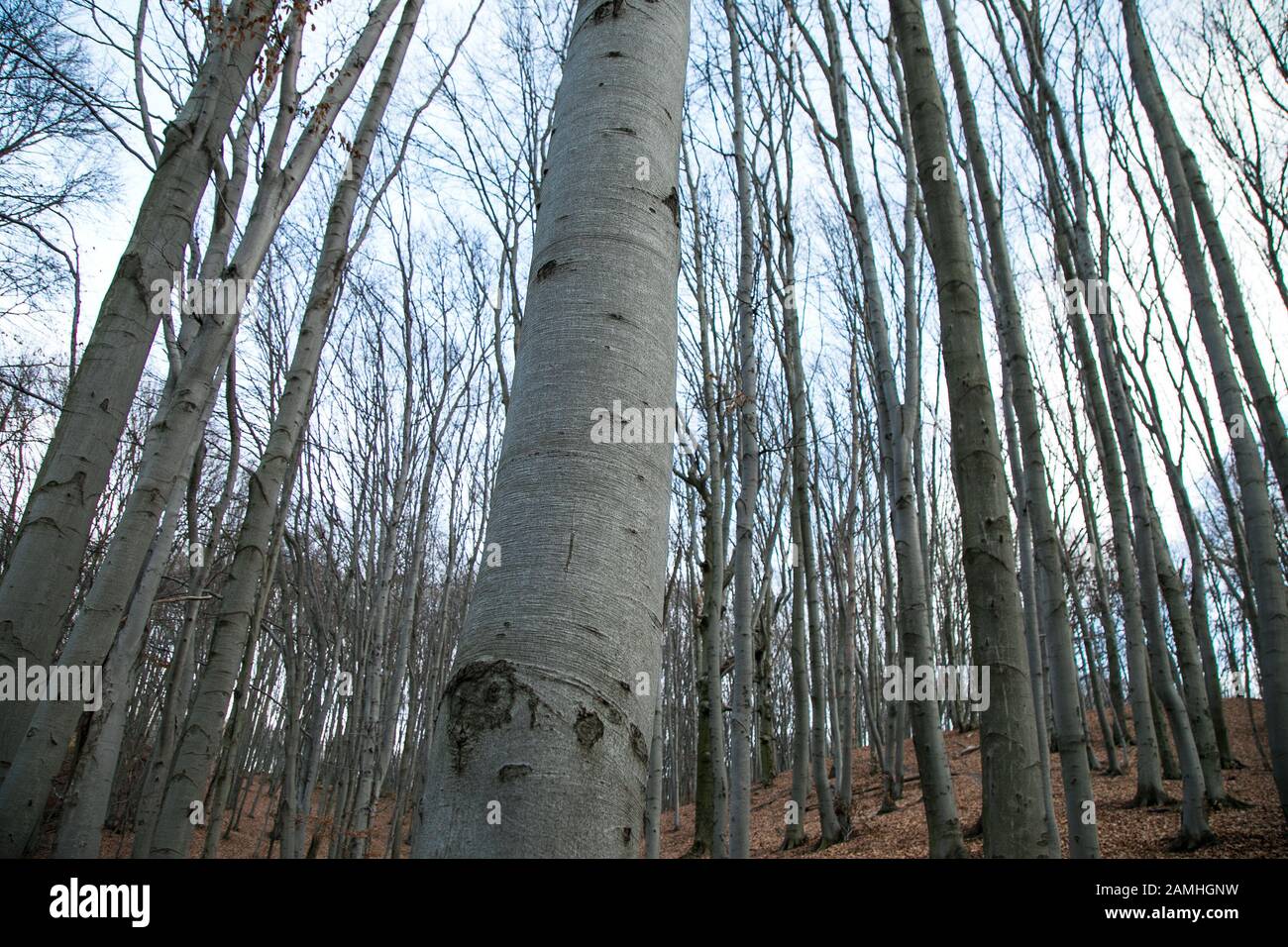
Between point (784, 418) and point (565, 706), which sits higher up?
point (784, 418)

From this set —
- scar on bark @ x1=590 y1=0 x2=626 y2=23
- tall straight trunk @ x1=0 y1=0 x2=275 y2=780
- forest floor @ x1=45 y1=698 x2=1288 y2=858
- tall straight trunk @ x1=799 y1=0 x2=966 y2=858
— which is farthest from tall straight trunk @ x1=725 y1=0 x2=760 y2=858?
scar on bark @ x1=590 y1=0 x2=626 y2=23

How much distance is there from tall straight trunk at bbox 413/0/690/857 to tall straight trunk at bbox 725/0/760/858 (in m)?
4.73

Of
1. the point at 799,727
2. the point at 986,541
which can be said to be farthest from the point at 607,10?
the point at 799,727

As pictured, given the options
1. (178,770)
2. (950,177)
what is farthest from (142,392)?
(950,177)

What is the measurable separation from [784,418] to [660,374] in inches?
367

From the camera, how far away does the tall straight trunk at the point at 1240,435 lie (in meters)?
4.08

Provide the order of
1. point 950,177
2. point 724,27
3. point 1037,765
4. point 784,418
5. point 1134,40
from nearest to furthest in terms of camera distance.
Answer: point 1037,765 → point 950,177 → point 1134,40 → point 724,27 → point 784,418

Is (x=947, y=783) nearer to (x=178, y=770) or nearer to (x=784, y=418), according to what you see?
(x=178, y=770)

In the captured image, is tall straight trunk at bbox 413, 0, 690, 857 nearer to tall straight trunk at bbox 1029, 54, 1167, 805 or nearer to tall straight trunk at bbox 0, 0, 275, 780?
tall straight trunk at bbox 0, 0, 275, 780

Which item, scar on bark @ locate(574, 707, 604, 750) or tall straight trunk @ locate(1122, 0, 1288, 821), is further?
tall straight trunk @ locate(1122, 0, 1288, 821)

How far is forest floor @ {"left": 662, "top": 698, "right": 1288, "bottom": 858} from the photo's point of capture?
5039mm

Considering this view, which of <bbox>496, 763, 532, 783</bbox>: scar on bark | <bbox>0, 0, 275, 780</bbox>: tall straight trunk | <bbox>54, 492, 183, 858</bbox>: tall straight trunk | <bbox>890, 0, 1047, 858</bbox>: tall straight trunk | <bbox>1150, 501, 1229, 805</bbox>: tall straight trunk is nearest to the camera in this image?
<bbox>496, 763, 532, 783</bbox>: scar on bark

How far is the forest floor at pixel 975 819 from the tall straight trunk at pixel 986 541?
381 centimetres
